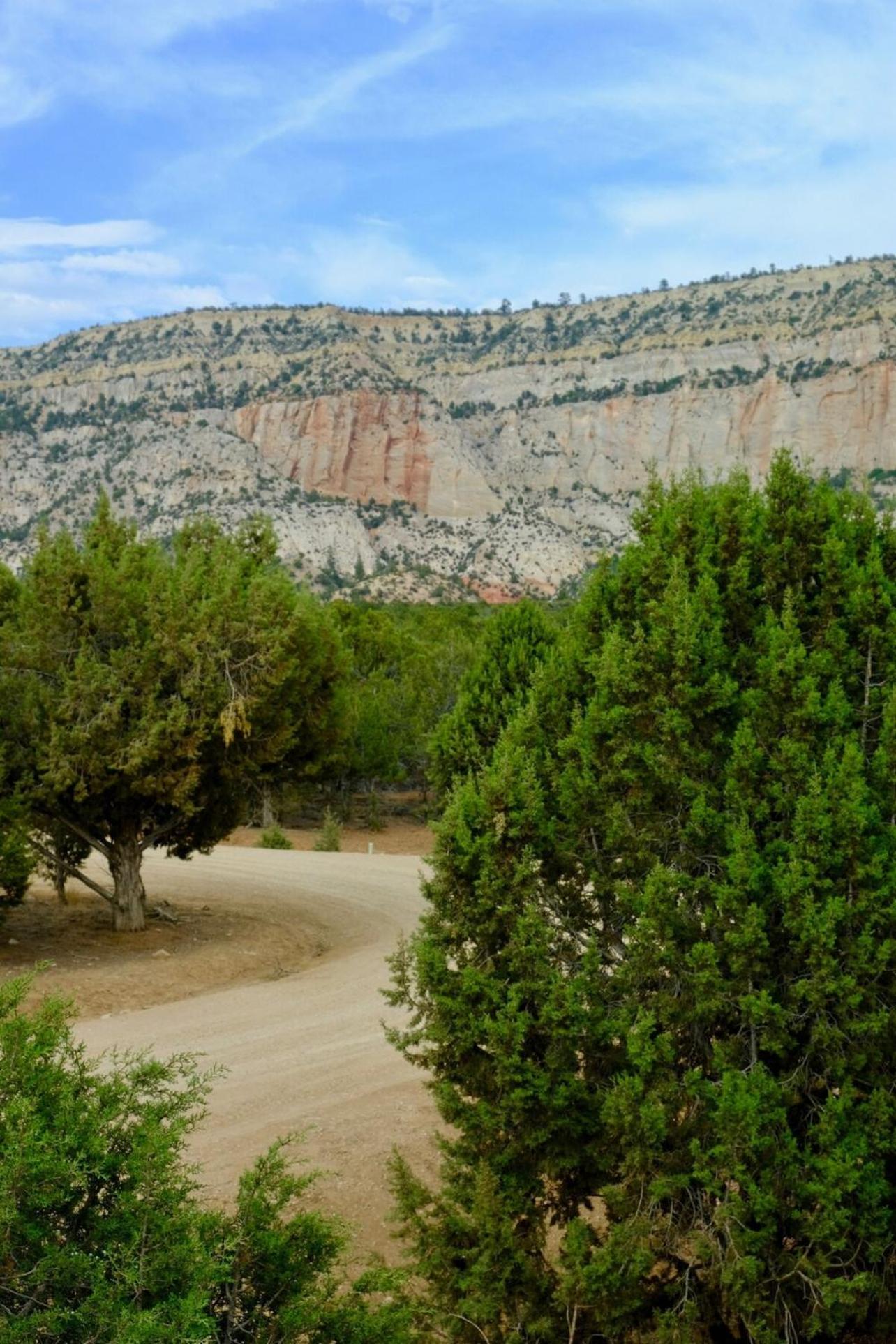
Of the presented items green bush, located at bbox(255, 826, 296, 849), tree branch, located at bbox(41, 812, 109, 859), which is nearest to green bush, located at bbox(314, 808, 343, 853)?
green bush, located at bbox(255, 826, 296, 849)

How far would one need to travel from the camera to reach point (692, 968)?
6.18 meters

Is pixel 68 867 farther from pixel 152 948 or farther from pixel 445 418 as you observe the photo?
pixel 445 418

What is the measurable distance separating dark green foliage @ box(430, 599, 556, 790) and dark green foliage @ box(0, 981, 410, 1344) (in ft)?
49.6

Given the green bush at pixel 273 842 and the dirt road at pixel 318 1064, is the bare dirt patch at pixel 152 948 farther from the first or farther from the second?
the green bush at pixel 273 842

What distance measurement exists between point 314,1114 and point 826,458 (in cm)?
13121

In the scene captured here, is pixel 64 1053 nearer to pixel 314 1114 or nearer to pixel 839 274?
pixel 314 1114

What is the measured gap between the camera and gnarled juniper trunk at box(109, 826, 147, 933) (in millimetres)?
18000

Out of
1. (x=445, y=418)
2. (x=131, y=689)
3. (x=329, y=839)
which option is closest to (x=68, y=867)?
(x=131, y=689)

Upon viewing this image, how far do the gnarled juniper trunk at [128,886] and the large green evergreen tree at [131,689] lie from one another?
0.02 m

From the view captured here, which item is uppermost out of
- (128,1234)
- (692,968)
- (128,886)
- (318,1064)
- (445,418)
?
(445,418)

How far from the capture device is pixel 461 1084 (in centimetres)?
674

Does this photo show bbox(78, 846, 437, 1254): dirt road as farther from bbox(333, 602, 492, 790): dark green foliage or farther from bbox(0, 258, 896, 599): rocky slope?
bbox(0, 258, 896, 599): rocky slope

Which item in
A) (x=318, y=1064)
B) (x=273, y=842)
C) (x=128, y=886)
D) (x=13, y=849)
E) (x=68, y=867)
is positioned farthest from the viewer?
(x=273, y=842)

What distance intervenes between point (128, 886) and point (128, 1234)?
582 inches
